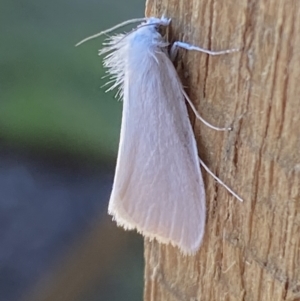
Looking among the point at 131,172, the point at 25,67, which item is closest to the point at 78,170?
the point at 25,67

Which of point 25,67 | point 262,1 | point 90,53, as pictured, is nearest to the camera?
point 262,1

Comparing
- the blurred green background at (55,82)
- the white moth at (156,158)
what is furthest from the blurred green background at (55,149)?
the white moth at (156,158)

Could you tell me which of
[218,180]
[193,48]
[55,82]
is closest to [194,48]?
[193,48]

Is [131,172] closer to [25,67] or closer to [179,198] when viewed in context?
[179,198]

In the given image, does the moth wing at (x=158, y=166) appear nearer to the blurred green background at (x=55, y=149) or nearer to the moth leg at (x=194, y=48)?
the moth leg at (x=194, y=48)

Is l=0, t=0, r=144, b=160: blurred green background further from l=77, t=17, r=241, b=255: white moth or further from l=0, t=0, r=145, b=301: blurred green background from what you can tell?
l=77, t=17, r=241, b=255: white moth

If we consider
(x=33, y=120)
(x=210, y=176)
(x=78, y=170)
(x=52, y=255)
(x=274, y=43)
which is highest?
(x=274, y=43)

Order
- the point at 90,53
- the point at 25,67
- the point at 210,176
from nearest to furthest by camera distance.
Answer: the point at 210,176, the point at 90,53, the point at 25,67
